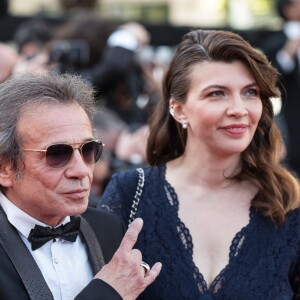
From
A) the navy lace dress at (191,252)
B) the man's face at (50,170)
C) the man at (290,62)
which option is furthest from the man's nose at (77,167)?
the man at (290,62)

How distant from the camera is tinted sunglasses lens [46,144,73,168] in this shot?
3.00 metres

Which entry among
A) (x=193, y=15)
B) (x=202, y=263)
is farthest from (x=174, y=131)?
(x=193, y=15)

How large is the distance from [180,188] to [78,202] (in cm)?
102

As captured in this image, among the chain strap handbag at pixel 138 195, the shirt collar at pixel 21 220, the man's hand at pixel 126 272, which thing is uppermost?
the chain strap handbag at pixel 138 195

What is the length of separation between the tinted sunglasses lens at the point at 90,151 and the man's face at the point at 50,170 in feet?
0.10

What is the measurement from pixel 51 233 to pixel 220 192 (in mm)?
1132

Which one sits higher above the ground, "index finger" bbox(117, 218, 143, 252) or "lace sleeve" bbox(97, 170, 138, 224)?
"lace sleeve" bbox(97, 170, 138, 224)

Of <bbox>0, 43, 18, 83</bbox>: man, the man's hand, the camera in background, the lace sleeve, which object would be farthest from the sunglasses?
the camera in background

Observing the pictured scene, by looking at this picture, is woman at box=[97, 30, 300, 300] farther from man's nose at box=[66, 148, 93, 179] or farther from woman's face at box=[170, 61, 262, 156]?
man's nose at box=[66, 148, 93, 179]

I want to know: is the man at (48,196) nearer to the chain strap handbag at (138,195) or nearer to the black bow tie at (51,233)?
the black bow tie at (51,233)

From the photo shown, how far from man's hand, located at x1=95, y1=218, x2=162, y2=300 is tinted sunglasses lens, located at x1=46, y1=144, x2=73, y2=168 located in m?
0.35

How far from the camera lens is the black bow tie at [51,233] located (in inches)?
120

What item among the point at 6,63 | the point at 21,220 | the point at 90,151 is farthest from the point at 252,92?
the point at 6,63

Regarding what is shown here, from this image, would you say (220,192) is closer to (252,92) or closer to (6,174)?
(252,92)
